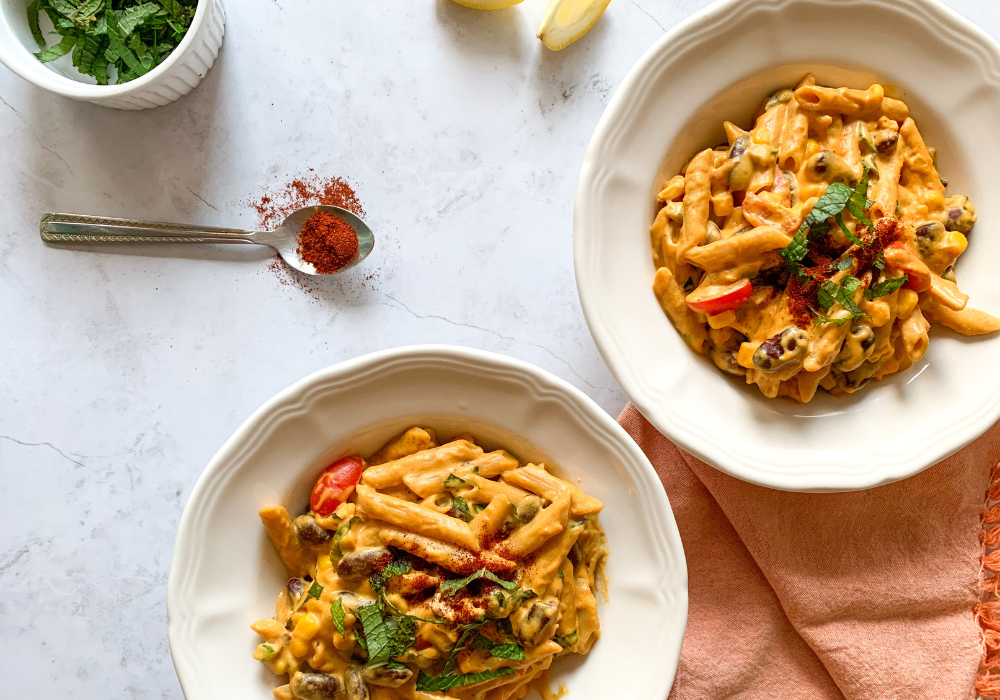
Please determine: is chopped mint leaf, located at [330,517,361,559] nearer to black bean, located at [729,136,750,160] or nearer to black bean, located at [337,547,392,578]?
black bean, located at [337,547,392,578]

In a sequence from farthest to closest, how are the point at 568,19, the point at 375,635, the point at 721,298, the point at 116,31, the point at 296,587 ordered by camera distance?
the point at 568,19, the point at 116,31, the point at 296,587, the point at 721,298, the point at 375,635

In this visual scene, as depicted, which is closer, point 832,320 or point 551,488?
point 832,320

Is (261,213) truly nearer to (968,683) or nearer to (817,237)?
(817,237)

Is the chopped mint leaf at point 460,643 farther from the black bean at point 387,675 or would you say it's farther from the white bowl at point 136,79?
the white bowl at point 136,79

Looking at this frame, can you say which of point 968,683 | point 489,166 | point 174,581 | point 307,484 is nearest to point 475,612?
point 307,484

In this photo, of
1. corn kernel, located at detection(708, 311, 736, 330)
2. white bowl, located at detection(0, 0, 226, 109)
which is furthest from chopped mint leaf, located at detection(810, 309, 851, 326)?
white bowl, located at detection(0, 0, 226, 109)

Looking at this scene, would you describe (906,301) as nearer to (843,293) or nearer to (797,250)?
(843,293)

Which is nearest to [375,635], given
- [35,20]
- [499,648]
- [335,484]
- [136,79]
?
[499,648]
